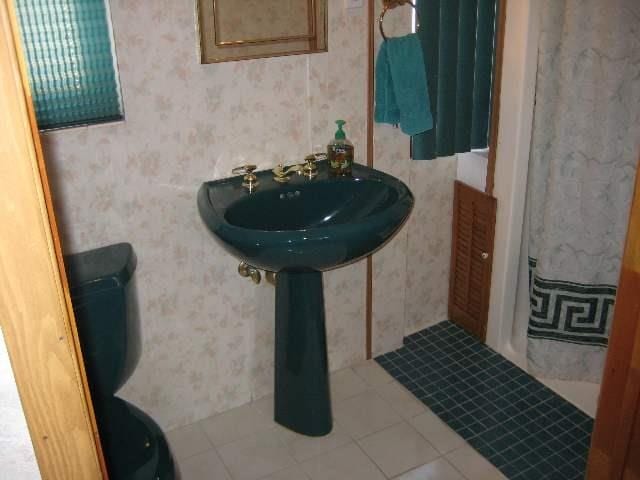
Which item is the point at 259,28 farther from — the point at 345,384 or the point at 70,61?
the point at 345,384

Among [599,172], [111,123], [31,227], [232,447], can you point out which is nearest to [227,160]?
[111,123]

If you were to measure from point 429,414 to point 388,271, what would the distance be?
1.78 feet

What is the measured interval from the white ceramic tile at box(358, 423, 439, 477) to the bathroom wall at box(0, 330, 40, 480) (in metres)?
1.61

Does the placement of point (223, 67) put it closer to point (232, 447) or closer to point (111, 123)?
point (111, 123)

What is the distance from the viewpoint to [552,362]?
2342 mm

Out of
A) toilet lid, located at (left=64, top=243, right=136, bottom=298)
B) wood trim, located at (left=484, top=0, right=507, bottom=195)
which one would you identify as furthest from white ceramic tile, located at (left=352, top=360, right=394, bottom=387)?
toilet lid, located at (left=64, top=243, right=136, bottom=298)

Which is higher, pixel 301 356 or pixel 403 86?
pixel 403 86

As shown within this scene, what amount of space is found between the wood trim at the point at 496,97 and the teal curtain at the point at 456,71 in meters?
0.02

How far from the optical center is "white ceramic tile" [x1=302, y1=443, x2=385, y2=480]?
214cm

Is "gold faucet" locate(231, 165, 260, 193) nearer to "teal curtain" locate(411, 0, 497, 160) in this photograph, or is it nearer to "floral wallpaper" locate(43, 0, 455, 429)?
"floral wallpaper" locate(43, 0, 455, 429)

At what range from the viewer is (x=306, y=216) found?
2.15 meters

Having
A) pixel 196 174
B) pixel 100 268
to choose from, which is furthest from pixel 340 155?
pixel 100 268

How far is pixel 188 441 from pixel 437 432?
84cm

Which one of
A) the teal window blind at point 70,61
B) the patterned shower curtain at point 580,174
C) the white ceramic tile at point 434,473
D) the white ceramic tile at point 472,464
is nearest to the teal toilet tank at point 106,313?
the teal window blind at point 70,61
